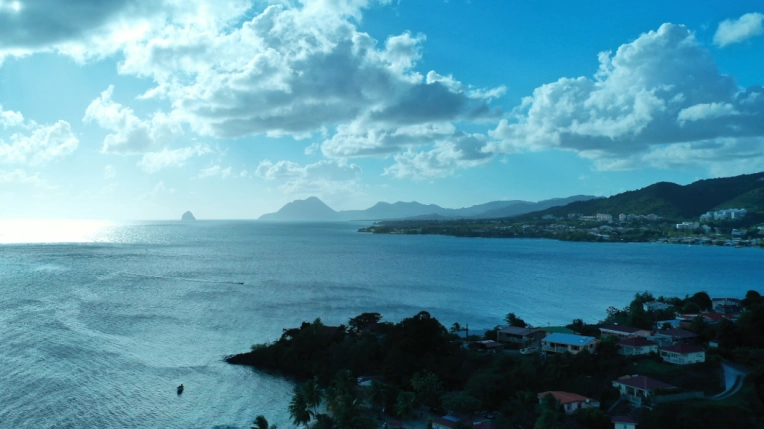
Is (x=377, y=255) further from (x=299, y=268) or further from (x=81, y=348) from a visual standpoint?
(x=81, y=348)

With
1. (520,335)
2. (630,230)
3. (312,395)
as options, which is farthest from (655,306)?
(630,230)

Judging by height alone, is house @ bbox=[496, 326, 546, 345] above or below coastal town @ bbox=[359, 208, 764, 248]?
below

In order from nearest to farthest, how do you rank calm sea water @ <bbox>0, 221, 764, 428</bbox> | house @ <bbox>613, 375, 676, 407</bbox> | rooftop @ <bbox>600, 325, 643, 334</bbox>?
house @ <bbox>613, 375, 676, 407</bbox> → calm sea water @ <bbox>0, 221, 764, 428</bbox> → rooftop @ <bbox>600, 325, 643, 334</bbox>

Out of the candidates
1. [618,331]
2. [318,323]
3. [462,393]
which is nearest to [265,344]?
[318,323]

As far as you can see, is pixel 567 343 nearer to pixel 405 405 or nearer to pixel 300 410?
pixel 405 405

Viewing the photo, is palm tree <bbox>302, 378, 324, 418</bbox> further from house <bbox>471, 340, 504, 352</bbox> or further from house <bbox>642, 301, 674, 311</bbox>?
house <bbox>642, 301, 674, 311</bbox>

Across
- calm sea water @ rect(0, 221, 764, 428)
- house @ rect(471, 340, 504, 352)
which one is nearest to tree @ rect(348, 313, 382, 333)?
calm sea water @ rect(0, 221, 764, 428)

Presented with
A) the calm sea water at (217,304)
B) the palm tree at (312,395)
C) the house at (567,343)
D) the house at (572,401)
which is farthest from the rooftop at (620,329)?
the palm tree at (312,395)

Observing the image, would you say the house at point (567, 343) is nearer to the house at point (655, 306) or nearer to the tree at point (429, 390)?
the tree at point (429, 390)
